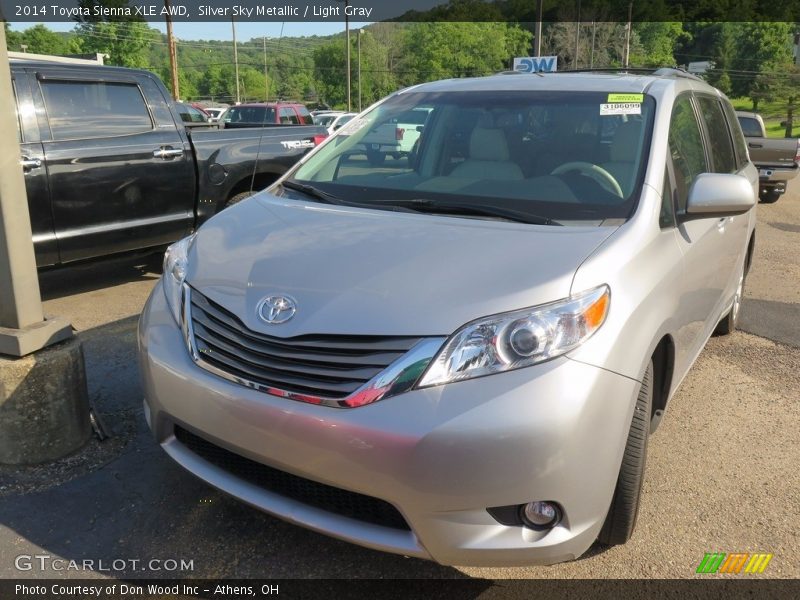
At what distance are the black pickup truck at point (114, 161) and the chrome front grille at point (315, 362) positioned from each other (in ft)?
11.5

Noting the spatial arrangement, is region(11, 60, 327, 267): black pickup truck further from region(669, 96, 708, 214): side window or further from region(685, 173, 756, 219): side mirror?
region(685, 173, 756, 219): side mirror

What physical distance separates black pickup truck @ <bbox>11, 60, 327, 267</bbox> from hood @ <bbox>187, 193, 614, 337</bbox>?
9.58 ft

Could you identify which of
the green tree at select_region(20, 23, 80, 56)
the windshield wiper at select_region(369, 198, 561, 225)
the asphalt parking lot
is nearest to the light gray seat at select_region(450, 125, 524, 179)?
the windshield wiper at select_region(369, 198, 561, 225)

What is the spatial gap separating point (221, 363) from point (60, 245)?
11.9ft

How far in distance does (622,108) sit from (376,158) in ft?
3.97

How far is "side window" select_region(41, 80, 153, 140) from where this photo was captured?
5230 millimetres

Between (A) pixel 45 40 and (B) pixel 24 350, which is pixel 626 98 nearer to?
(B) pixel 24 350

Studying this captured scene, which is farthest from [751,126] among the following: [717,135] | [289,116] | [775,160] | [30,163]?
[30,163]

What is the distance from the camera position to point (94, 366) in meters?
4.22

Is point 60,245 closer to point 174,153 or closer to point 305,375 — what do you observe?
point 174,153

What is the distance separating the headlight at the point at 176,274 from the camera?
2.58 metres

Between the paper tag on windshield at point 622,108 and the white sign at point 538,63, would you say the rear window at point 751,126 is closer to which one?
the white sign at point 538,63

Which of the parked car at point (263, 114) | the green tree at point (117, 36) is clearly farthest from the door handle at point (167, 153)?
the green tree at point (117, 36)

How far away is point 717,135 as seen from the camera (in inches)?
161
